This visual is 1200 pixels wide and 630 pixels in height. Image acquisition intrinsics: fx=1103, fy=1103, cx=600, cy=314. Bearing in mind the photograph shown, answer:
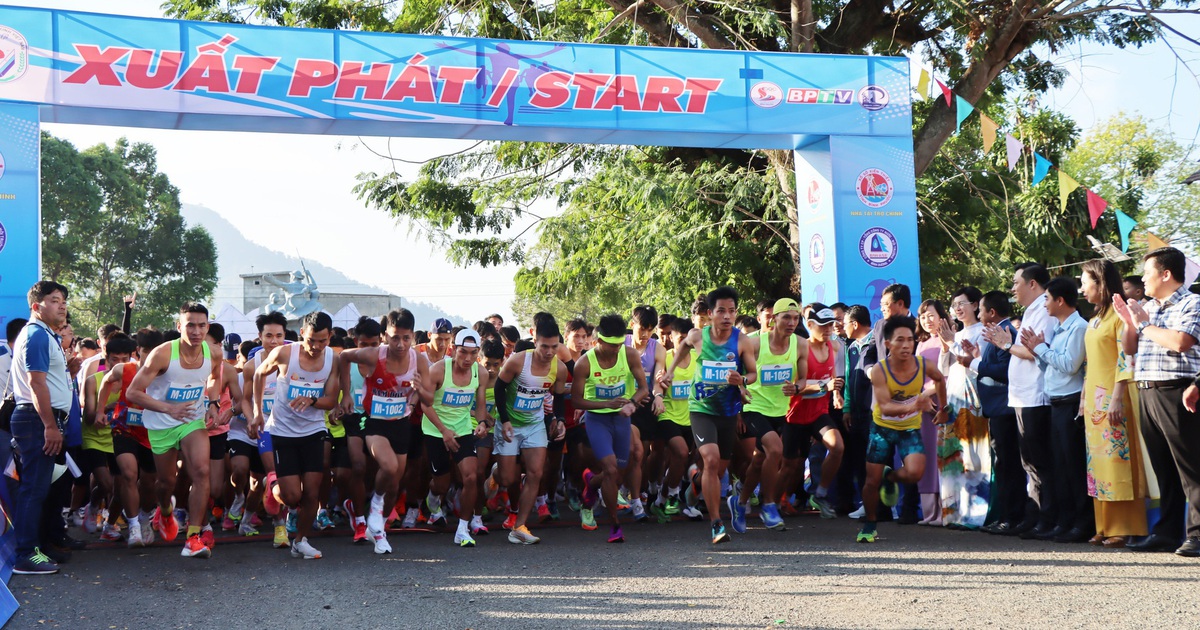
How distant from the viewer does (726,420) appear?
347 inches

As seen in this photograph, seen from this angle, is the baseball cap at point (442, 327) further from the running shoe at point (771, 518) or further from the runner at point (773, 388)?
the running shoe at point (771, 518)

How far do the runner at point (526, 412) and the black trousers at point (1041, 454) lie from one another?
3.66m

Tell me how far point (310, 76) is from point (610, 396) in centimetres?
518

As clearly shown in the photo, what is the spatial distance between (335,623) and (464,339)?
3.35 m

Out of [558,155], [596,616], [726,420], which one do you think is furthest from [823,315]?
[558,155]

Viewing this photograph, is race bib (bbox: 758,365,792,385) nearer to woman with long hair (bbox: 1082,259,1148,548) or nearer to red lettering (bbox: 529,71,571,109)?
woman with long hair (bbox: 1082,259,1148,548)

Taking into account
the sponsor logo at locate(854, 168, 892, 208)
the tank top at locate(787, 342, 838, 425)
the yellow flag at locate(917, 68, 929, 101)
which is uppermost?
the yellow flag at locate(917, 68, 929, 101)

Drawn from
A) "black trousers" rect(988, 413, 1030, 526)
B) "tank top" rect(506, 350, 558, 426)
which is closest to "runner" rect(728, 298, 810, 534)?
"black trousers" rect(988, 413, 1030, 526)

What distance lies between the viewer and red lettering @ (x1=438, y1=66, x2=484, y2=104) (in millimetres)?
12000

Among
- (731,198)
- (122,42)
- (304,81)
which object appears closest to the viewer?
(122,42)

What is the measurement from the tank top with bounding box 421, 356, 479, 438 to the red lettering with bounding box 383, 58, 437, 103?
4.13 metres

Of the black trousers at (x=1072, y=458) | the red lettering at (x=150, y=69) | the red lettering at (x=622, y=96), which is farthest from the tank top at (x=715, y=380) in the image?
the red lettering at (x=150, y=69)

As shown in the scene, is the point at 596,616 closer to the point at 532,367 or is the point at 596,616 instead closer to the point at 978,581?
the point at 978,581

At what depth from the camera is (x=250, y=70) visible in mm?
11320
